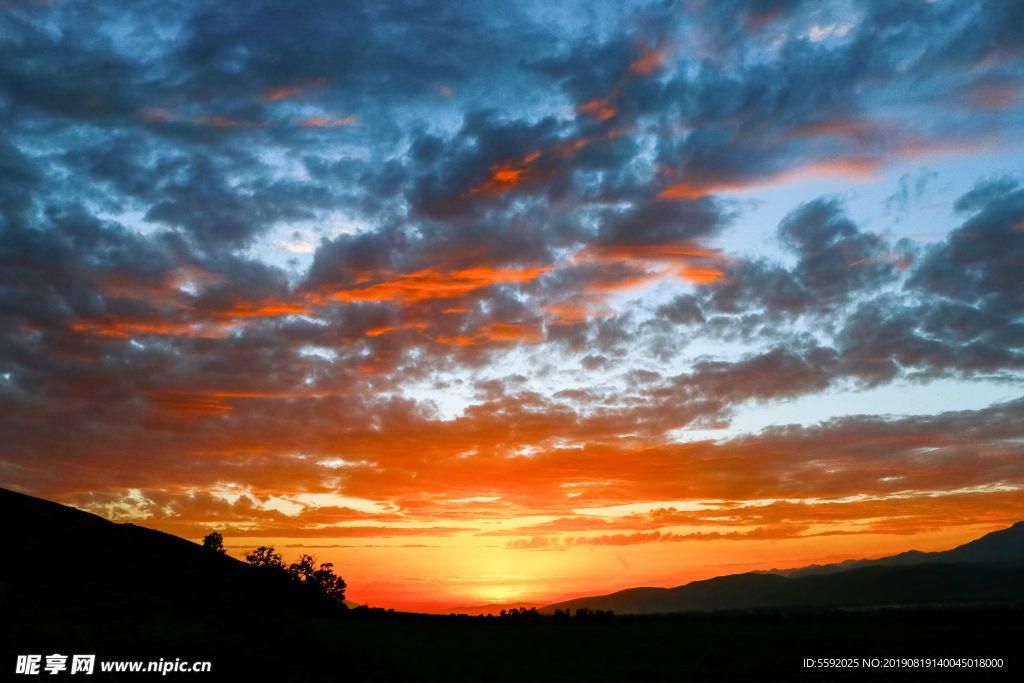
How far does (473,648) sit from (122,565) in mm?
50383

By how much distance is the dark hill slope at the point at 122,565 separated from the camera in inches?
2400

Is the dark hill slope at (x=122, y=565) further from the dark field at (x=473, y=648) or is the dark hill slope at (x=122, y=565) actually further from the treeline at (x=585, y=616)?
the treeline at (x=585, y=616)

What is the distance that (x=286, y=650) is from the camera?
40875mm

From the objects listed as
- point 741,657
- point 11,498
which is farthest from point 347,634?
point 11,498

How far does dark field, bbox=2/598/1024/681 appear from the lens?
36.0m

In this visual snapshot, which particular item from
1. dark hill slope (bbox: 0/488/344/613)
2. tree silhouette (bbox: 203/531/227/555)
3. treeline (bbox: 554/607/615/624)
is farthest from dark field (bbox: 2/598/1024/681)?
tree silhouette (bbox: 203/531/227/555)

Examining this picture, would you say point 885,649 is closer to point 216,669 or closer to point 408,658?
point 408,658

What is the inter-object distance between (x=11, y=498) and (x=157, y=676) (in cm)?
6855

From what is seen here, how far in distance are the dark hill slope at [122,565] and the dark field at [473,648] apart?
10409 millimetres

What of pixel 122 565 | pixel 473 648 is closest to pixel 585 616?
pixel 473 648

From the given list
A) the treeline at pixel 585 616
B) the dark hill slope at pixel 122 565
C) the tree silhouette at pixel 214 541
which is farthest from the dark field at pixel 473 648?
the tree silhouette at pixel 214 541

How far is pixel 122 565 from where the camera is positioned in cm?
7569

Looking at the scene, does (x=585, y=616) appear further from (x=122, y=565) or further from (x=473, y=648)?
(x=122, y=565)

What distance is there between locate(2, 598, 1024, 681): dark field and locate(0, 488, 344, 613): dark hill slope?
34.2 ft
